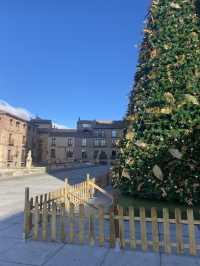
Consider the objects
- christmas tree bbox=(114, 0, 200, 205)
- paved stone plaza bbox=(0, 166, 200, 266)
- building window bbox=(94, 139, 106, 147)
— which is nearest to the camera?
paved stone plaza bbox=(0, 166, 200, 266)

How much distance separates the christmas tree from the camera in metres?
8.02

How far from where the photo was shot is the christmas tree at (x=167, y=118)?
8016 millimetres

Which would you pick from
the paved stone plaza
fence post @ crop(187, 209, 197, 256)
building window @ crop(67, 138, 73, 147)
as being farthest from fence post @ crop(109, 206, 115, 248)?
building window @ crop(67, 138, 73, 147)

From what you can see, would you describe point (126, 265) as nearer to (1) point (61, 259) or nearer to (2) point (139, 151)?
(1) point (61, 259)

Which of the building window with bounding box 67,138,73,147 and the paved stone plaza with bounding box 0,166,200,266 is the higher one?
the building window with bounding box 67,138,73,147

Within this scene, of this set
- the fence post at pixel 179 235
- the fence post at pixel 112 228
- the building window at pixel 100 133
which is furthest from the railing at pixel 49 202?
the building window at pixel 100 133

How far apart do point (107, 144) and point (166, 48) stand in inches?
2738

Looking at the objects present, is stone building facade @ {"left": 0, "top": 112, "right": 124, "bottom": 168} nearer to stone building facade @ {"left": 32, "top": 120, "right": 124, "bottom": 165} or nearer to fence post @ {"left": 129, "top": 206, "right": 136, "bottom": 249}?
stone building facade @ {"left": 32, "top": 120, "right": 124, "bottom": 165}

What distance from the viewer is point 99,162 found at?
79312 millimetres

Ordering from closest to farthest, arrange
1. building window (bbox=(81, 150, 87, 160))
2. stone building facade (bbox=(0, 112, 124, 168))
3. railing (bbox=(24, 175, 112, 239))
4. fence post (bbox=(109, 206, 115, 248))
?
fence post (bbox=(109, 206, 115, 248)) → railing (bbox=(24, 175, 112, 239)) → stone building facade (bbox=(0, 112, 124, 168)) → building window (bbox=(81, 150, 87, 160))

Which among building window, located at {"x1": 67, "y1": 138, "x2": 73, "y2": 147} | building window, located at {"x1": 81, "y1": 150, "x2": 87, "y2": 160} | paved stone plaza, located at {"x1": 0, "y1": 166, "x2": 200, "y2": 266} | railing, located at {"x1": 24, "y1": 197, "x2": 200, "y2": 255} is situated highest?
building window, located at {"x1": 67, "y1": 138, "x2": 73, "y2": 147}

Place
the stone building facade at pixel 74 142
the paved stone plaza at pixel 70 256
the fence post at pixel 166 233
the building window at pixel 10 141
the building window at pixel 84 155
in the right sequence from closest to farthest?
1. the paved stone plaza at pixel 70 256
2. the fence post at pixel 166 233
3. the building window at pixel 10 141
4. the stone building facade at pixel 74 142
5. the building window at pixel 84 155

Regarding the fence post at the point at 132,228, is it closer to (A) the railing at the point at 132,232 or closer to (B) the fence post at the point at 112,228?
(A) the railing at the point at 132,232

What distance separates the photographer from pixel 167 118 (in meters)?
8.63
